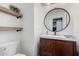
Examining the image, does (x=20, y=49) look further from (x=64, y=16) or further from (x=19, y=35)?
(x=64, y=16)

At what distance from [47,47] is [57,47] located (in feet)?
0.75

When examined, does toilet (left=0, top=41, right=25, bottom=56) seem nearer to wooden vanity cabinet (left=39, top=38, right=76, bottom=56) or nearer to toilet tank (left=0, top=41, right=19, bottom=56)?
toilet tank (left=0, top=41, right=19, bottom=56)

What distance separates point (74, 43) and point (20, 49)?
3.73 feet

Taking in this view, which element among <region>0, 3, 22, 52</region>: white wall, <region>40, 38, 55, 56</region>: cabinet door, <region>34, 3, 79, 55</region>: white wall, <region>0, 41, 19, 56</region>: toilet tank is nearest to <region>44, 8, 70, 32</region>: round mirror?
<region>34, 3, 79, 55</region>: white wall

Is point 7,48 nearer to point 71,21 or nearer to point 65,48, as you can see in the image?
point 65,48

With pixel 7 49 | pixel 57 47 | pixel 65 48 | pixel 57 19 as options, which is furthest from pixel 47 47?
pixel 7 49

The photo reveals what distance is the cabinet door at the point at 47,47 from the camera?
5.57 ft

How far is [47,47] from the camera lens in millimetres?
1765

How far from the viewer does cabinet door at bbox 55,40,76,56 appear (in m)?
1.47

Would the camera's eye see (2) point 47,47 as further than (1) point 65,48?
Yes

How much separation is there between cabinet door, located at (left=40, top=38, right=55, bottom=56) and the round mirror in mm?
398

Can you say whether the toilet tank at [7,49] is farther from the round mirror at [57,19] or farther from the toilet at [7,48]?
the round mirror at [57,19]

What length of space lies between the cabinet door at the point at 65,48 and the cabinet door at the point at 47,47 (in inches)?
3.5

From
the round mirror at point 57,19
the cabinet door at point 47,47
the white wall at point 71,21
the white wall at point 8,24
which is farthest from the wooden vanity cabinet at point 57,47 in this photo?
the white wall at point 8,24
